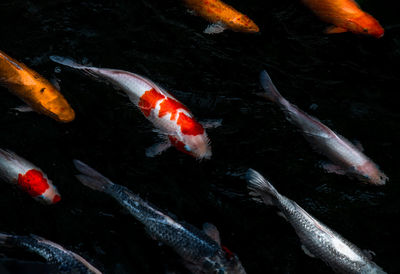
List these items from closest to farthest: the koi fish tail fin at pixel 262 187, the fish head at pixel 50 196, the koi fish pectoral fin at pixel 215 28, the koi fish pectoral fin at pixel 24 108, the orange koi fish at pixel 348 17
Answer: the koi fish tail fin at pixel 262 187, the fish head at pixel 50 196, the koi fish pectoral fin at pixel 24 108, the orange koi fish at pixel 348 17, the koi fish pectoral fin at pixel 215 28

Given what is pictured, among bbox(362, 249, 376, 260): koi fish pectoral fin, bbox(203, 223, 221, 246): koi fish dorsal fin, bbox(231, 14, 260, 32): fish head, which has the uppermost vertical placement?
bbox(231, 14, 260, 32): fish head

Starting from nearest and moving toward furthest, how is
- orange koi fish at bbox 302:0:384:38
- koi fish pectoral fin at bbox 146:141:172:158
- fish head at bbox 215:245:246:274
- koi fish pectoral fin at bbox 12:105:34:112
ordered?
fish head at bbox 215:245:246:274 → koi fish pectoral fin at bbox 146:141:172:158 → koi fish pectoral fin at bbox 12:105:34:112 → orange koi fish at bbox 302:0:384:38

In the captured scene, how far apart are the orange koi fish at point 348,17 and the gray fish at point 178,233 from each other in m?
2.88

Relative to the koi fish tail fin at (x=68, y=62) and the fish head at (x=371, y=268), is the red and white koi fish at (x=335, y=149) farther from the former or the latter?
the koi fish tail fin at (x=68, y=62)

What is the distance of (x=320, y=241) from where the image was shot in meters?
4.55

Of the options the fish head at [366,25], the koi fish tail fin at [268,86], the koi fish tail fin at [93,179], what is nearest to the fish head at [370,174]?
the koi fish tail fin at [268,86]

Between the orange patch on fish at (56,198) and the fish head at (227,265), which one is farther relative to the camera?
the orange patch on fish at (56,198)

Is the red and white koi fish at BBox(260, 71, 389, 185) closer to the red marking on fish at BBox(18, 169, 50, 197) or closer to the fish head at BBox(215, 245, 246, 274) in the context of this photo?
the fish head at BBox(215, 245, 246, 274)

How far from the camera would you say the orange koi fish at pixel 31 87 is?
4.78 m

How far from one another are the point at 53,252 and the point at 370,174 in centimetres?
338

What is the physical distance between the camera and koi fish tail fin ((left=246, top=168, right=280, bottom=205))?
15.3 feet

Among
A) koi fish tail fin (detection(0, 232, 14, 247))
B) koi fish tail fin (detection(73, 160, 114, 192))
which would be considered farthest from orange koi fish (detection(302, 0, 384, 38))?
koi fish tail fin (detection(0, 232, 14, 247))

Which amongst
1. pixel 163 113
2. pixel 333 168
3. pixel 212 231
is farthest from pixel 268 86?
pixel 212 231

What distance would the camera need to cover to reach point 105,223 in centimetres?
501
